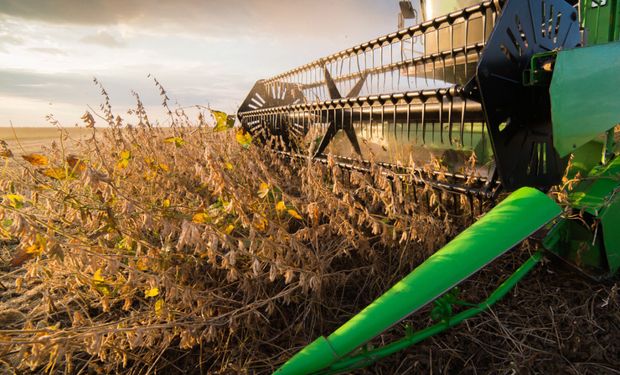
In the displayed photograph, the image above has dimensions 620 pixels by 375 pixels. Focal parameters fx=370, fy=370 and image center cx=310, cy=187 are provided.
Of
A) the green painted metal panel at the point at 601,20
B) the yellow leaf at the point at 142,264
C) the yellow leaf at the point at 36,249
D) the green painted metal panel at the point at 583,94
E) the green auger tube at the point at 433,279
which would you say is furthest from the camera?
the green painted metal panel at the point at 601,20

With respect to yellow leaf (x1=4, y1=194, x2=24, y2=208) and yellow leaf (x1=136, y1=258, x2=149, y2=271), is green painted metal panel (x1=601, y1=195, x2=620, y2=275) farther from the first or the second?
yellow leaf (x1=4, y1=194, x2=24, y2=208)

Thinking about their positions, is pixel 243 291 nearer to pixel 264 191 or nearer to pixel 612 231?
pixel 264 191

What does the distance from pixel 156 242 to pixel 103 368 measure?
35.0 inches

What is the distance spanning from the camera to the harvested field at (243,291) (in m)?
1.54

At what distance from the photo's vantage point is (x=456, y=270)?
128cm

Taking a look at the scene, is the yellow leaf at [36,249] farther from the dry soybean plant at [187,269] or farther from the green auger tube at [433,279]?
the green auger tube at [433,279]

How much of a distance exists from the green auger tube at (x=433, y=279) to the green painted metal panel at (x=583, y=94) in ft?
1.41

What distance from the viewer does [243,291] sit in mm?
1948

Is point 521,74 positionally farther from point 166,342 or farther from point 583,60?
point 166,342

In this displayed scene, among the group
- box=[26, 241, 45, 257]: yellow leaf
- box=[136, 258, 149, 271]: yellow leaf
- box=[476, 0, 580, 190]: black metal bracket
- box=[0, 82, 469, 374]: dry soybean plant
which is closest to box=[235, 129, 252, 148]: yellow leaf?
box=[0, 82, 469, 374]: dry soybean plant

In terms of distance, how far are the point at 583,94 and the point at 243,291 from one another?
191cm

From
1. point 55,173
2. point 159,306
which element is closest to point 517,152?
point 159,306

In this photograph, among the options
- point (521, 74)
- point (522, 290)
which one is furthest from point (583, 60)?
point (522, 290)

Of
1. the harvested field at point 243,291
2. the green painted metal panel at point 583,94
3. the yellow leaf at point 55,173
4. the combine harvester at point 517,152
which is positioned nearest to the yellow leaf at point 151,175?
the harvested field at point 243,291
